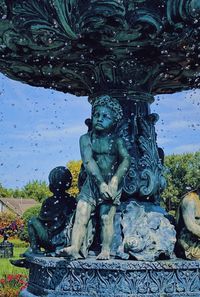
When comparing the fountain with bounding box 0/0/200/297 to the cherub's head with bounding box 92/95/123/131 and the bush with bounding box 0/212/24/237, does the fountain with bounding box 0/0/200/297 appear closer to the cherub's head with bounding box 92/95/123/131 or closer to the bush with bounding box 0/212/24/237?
the cherub's head with bounding box 92/95/123/131

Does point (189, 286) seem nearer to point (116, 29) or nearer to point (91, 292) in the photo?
point (91, 292)

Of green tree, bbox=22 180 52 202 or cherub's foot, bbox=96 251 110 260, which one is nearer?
cherub's foot, bbox=96 251 110 260

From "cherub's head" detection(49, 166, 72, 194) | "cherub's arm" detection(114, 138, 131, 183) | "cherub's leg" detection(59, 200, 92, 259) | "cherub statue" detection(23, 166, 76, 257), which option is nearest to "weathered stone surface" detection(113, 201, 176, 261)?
"cherub's leg" detection(59, 200, 92, 259)

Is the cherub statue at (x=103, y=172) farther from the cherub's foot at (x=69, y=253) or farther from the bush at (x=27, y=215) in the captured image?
the bush at (x=27, y=215)

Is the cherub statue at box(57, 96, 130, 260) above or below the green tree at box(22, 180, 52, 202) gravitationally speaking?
below

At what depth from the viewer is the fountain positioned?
4.02 m

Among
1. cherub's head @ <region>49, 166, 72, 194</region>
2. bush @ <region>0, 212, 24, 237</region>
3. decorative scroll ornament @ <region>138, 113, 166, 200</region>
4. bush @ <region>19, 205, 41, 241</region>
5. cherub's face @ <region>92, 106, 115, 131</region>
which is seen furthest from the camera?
bush @ <region>0, 212, 24, 237</region>

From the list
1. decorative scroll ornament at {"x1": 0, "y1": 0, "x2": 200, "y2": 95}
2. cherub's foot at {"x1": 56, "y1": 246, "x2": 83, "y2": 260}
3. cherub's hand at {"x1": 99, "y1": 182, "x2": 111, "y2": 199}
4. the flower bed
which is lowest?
the flower bed

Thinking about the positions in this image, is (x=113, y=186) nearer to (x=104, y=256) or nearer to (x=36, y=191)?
(x=104, y=256)

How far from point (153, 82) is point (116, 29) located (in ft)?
3.82

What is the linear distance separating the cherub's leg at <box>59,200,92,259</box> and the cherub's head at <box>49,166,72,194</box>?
2.37 ft

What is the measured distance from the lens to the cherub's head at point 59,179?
16.4 ft

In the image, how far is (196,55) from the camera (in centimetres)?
459

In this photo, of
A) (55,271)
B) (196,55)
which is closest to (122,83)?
(196,55)
